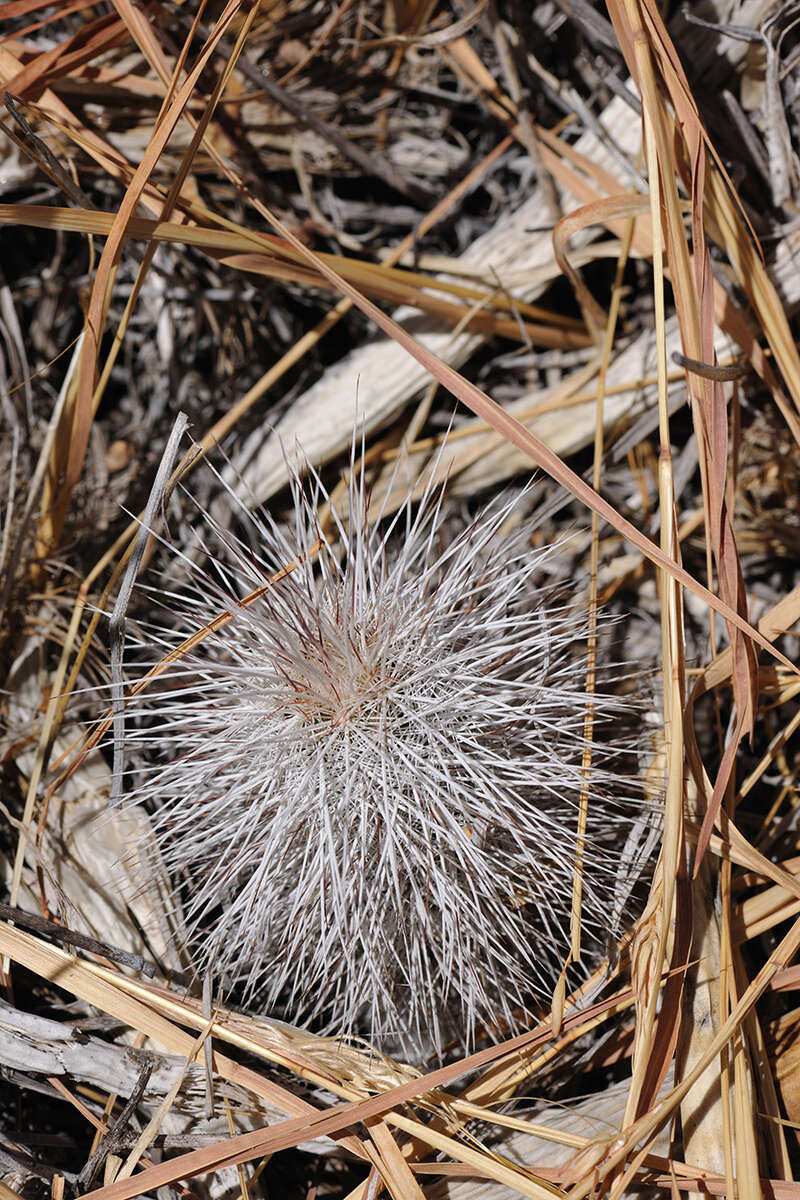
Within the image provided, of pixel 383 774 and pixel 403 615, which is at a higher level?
pixel 403 615

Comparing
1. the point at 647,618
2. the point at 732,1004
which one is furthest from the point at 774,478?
the point at 732,1004

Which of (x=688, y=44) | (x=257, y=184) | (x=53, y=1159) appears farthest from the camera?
(x=257, y=184)

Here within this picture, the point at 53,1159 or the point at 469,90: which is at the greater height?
the point at 469,90

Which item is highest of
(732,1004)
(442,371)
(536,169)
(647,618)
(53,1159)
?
(536,169)

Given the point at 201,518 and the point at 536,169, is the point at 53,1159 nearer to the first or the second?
the point at 201,518
